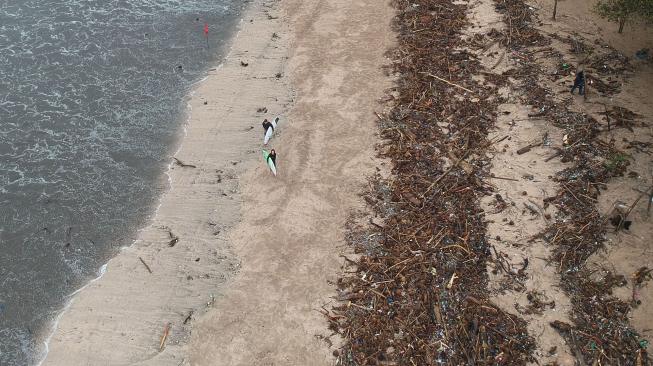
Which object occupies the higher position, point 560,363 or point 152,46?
point 152,46

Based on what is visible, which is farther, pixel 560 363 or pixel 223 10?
pixel 223 10

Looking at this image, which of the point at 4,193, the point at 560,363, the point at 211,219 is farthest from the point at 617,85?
the point at 4,193

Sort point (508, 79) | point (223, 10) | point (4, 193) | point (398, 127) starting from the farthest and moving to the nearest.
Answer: point (223, 10), point (508, 79), point (398, 127), point (4, 193)

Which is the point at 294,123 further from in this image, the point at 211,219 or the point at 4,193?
the point at 4,193

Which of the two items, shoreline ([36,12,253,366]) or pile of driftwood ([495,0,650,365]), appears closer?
pile of driftwood ([495,0,650,365])

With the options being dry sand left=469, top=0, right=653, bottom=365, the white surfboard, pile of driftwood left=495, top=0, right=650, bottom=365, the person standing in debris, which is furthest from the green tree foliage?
the white surfboard

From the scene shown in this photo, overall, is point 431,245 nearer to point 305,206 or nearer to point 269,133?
point 305,206

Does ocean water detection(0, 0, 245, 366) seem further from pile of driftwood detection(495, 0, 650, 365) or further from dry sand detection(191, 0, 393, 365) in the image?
pile of driftwood detection(495, 0, 650, 365)
